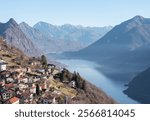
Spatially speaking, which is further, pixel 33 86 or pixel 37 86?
pixel 33 86

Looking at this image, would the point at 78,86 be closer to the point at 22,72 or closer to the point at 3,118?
the point at 22,72

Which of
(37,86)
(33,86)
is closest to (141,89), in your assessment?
(33,86)

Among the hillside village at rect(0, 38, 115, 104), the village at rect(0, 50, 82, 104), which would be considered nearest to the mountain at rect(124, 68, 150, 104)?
the hillside village at rect(0, 38, 115, 104)

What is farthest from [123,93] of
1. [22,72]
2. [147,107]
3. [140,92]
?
[147,107]

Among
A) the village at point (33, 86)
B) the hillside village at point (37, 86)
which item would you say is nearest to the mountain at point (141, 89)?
the hillside village at point (37, 86)

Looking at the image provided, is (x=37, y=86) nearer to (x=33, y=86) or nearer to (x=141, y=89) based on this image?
(x=33, y=86)

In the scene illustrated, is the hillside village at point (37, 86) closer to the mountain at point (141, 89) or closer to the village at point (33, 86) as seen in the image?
the village at point (33, 86)

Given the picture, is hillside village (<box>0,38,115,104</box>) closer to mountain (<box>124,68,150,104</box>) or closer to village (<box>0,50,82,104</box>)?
village (<box>0,50,82,104</box>)

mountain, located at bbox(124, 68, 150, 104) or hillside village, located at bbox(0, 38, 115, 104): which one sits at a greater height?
hillside village, located at bbox(0, 38, 115, 104)
